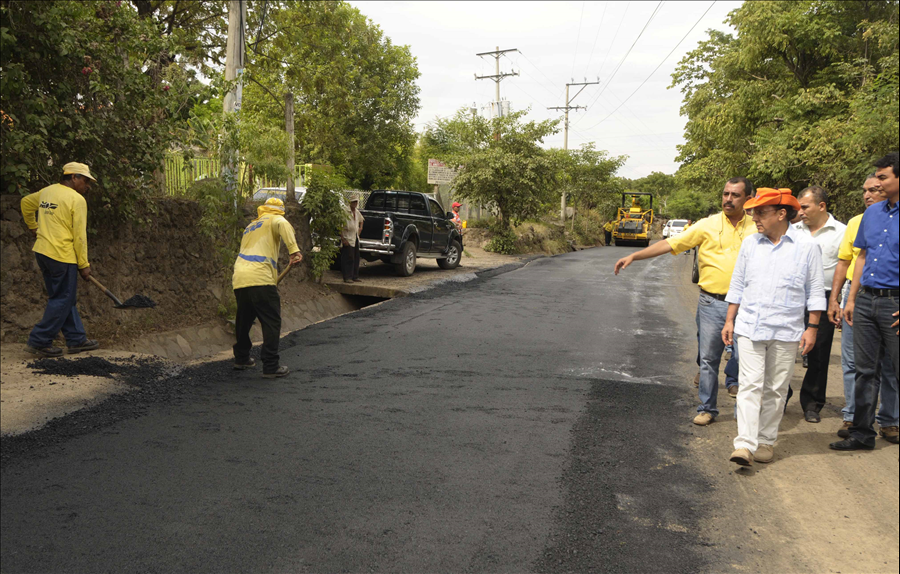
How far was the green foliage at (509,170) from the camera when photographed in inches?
1116

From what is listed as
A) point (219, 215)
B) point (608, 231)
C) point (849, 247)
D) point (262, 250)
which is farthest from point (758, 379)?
point (608, 231)

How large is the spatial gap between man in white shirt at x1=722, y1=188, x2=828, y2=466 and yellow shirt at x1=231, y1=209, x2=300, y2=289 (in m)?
4.49

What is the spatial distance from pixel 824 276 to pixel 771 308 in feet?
5.92

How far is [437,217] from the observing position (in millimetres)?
18094

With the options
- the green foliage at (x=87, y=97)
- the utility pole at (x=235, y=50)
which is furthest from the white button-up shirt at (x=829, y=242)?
the utility pole at (x=235, y=50)

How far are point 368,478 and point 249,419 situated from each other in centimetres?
164

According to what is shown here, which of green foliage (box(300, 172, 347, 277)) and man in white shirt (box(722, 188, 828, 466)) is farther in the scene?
green foliage (box(300, 172, 347, 277))

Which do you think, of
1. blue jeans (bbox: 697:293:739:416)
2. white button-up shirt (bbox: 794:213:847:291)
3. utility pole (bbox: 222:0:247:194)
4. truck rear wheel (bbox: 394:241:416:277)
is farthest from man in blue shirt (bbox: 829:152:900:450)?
truck rear wheel (bbox: 394:241:416:277)

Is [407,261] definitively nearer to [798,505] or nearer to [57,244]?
[57,244]

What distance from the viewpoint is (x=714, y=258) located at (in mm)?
5652

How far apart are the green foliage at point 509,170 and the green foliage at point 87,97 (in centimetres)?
1998

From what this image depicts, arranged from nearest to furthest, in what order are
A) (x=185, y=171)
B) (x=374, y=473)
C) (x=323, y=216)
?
(x=374, y=473) → (x=185, y=171) → (x=323, y=216)

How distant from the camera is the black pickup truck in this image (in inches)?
607

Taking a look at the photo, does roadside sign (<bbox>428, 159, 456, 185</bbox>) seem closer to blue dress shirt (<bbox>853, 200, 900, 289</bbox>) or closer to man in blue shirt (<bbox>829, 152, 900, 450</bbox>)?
man in blue shirt (<bbox>829, 152, 900, 450</bbox>)
